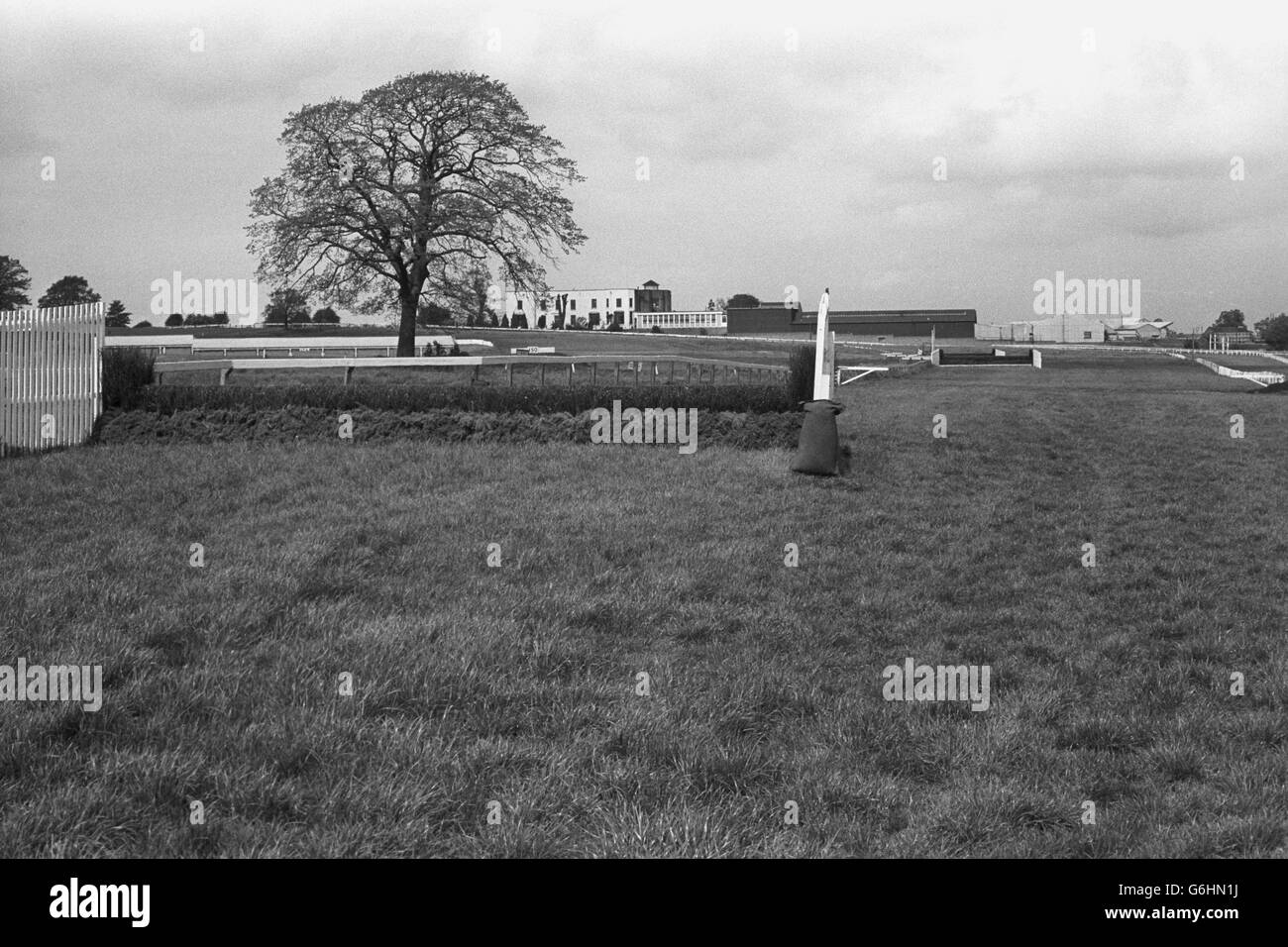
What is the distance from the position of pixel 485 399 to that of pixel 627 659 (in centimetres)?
1059

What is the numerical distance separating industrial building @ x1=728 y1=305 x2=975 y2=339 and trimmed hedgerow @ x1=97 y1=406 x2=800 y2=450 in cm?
9309

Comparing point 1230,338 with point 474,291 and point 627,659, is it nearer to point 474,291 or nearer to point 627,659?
point 474,291

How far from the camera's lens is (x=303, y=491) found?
11031 mm

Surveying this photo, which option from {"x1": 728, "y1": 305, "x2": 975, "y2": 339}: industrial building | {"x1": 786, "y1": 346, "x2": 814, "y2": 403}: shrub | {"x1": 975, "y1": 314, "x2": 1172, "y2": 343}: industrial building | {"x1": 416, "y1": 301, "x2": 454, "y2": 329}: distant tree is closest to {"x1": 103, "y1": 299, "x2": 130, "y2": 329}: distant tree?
{"x1": 416, "y1": 301, "x2": 454, "y2": 329}: distant tree

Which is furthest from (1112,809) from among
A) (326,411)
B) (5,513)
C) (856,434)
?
(326,411)

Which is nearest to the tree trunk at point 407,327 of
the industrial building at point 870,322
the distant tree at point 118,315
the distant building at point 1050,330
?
the distant tree at point 118,315

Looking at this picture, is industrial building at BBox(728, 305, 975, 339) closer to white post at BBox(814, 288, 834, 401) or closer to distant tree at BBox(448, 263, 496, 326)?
distant tree at BBox(448, 263, 496, 326)

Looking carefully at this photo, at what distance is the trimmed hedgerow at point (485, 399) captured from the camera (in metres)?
16.4

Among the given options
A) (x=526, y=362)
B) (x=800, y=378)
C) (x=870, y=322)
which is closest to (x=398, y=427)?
(x=526, y=362)

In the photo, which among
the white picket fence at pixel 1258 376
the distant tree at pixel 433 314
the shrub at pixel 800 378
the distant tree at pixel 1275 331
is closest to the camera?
the shrub at pixel 800 378

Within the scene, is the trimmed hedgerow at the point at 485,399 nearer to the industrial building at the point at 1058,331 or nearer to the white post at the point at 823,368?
the white post at the point at 823,368

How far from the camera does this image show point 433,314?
37.8 metres

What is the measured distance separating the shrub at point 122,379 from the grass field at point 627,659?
378cm

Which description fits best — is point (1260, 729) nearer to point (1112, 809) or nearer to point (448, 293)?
point (1112, 809)
